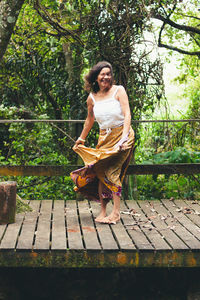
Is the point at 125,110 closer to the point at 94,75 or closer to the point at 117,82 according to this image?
the point at 94,75

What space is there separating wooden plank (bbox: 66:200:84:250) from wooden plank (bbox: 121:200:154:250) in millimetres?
447

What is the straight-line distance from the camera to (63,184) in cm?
633

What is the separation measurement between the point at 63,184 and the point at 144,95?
175 centimetres

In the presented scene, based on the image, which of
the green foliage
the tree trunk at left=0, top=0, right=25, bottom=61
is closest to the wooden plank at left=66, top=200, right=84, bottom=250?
the green foliage

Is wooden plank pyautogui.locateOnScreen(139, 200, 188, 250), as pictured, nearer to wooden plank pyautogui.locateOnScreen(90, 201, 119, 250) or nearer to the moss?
wooden plank pyautogui.locateOnScreen(90, 201, 119, 250)

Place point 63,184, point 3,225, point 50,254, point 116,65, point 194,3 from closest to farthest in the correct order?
point 50,254, point 3,225, point 116,65, point 63,184, point 194,3

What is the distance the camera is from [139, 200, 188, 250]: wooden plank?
3.51m

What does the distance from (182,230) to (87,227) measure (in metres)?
0.86

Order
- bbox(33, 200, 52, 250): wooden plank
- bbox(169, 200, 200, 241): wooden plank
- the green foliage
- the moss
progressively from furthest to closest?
the green foliage
the moss
bbox(169, 200, 200, 241): wooden plank
bbox(33, 200, 52, 250): wooden plank

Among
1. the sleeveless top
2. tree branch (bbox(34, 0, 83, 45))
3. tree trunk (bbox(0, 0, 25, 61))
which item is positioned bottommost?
the sleeveless top

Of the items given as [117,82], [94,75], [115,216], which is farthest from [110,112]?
[117,82]

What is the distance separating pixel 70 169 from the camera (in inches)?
198
